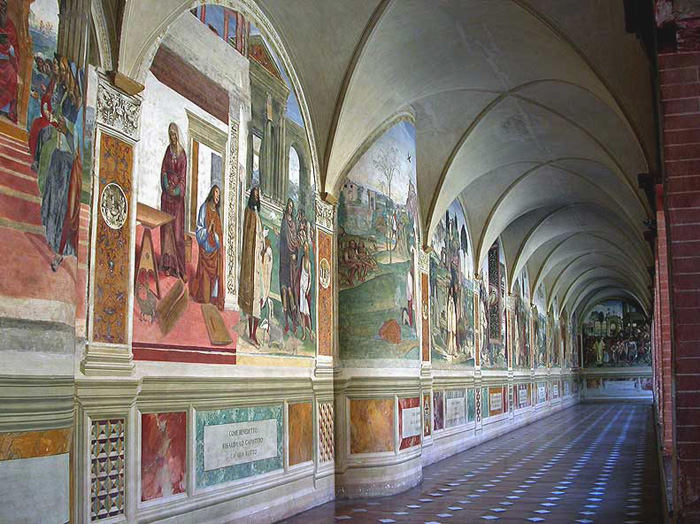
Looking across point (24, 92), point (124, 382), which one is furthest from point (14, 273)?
point (124, 382)

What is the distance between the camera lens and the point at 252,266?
34.0ft

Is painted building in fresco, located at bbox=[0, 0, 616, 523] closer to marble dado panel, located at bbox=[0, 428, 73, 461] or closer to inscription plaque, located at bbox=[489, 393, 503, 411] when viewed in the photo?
marble dado panel, located at bbox=[0, 428, 73, 461]

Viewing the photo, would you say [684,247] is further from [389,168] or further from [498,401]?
[498,401]

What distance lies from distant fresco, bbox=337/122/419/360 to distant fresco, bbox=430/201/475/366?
4.66 metres

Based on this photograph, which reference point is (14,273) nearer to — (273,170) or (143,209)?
(143,209)

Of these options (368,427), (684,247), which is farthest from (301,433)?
(684,247)

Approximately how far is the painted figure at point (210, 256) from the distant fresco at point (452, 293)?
9.94 m

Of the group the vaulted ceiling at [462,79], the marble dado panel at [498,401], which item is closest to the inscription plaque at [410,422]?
the vaulted ceiling at [462,79]

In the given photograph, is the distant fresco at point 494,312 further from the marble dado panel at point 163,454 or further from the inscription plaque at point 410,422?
the marble dado panel at point 163,454

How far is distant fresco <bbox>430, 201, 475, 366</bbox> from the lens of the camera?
1956 cm

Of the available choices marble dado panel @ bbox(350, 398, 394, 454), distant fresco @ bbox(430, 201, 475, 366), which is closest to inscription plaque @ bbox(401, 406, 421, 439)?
marble dado panel @ bbox(350, 398, 394, 454)

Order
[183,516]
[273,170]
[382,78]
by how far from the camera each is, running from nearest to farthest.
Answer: [183,516], [273,170], [382,78]

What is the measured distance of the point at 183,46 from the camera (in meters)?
8.93

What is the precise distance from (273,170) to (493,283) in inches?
665
